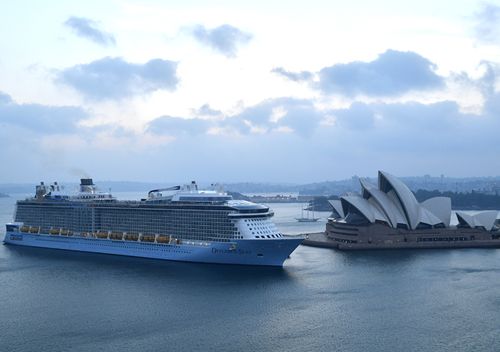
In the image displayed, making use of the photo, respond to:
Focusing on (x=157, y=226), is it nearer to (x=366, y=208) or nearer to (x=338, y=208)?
(x=366, y=208)

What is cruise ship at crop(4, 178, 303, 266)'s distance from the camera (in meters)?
30.2

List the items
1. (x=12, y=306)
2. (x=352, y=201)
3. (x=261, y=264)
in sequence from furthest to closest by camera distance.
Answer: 1. (x=352, y=201)
2. (x=261, y=264)
3. (x=12, y=306)

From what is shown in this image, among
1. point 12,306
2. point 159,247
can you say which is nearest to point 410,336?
point 12,306

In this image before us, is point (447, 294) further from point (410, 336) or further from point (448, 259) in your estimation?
point (448, 259)

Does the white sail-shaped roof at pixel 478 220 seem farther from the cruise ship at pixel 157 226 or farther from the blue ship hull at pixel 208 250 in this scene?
the blue ship hull at pixel 208 250

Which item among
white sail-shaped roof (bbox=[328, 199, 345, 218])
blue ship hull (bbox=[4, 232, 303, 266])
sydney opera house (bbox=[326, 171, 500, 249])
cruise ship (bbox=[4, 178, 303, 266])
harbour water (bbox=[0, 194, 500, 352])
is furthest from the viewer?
white sail-shaped roof (bbox=[328, 199, 345, 218])

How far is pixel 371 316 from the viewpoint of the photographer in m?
21.6

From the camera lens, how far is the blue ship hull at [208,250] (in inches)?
1171

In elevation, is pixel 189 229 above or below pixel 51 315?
above

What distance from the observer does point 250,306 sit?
75.5 feet

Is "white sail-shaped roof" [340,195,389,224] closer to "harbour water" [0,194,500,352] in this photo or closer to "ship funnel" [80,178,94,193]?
"harbour water" [0,194,500,352]

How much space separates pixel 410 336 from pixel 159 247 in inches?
688

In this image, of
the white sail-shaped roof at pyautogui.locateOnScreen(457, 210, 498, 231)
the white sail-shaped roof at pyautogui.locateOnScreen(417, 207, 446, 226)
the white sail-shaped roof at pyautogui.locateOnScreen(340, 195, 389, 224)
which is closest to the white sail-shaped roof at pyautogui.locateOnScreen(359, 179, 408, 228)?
the white sail-shaped roof at pyautogui.locateOnScreen(340, 195, 389, 224)

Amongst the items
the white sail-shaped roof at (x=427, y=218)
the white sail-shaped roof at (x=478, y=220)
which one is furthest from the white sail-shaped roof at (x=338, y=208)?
the white sail-shaped roof at (x=478, y=220)
